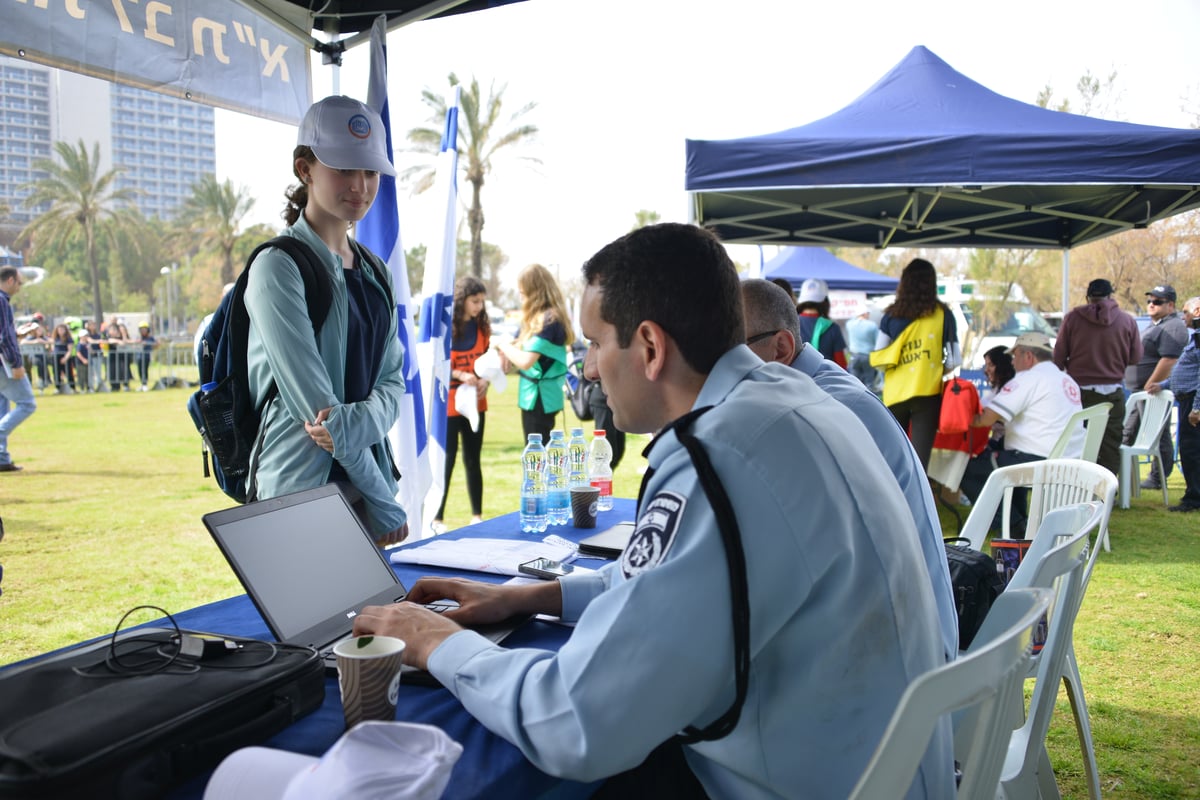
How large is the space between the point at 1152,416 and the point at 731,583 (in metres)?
8.27

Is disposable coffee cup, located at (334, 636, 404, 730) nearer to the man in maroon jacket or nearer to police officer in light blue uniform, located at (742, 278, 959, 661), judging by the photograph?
police officer in light blue uniform, located at (742, 278, 959, 661)

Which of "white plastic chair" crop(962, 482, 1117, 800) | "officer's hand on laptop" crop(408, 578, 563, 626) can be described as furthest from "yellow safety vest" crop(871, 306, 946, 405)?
"officer's hand on laptop" crop(408, 578, 563, 626)

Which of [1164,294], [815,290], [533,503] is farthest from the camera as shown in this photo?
[1164,294]

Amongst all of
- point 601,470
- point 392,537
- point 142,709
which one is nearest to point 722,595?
point 142,709

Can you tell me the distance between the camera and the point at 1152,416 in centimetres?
762

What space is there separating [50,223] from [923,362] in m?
32.3

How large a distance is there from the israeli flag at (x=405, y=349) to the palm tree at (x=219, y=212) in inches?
1233

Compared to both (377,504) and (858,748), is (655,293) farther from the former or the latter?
(377,504)

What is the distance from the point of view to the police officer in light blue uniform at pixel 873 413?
1.61 m

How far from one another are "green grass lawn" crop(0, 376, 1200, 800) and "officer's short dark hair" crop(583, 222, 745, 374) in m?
2.44

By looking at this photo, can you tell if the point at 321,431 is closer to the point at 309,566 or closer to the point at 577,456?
the point at 309,566

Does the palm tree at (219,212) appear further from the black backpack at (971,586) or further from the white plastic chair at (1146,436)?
the black backpack at (971,586)

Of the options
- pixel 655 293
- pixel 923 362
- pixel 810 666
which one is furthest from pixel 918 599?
pixel 923 362

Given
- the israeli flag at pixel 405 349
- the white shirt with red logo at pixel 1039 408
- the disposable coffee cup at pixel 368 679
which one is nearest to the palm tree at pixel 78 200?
the israeli flag at pixel 405 349
